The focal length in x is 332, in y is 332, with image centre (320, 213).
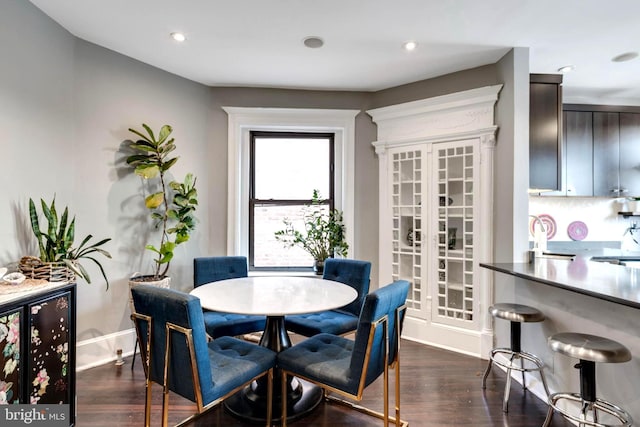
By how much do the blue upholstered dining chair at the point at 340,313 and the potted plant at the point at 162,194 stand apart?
126 cm

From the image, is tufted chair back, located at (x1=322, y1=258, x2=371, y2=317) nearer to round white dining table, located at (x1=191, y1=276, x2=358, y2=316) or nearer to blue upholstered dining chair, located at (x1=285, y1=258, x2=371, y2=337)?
blue upholstered dining chair, located at (x1=285, y1=258, x2=371, y2=337)

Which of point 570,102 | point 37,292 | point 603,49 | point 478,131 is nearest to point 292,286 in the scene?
point 37,292

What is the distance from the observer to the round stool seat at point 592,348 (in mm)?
1632

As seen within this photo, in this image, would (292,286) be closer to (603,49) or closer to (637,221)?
(603,49)

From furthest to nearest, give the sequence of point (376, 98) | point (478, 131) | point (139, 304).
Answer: point (376, 98)
point (478, 131)
point (139, 304)

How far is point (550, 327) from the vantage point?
2.34 metres

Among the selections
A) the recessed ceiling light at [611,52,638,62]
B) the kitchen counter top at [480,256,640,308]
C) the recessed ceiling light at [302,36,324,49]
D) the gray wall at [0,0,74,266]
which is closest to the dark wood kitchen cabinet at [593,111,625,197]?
the recessed ceiling light at [611,52,638,62]

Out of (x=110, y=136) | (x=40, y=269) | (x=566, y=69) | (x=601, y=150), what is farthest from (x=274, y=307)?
(x=601, y=150)

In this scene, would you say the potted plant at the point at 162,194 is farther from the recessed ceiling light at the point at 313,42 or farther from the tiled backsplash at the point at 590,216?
the tiled backsplash at the point at 590,216

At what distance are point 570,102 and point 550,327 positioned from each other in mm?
3141

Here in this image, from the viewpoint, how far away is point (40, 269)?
199cm

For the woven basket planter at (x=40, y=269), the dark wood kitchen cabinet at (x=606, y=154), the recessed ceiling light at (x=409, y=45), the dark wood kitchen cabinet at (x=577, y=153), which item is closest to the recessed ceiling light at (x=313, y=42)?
the recessed ceiling light at (x=409, y=45)

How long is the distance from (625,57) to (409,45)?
2.05 metres

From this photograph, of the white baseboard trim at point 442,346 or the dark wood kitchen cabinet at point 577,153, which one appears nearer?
the white baseboard trim at point 442,346
